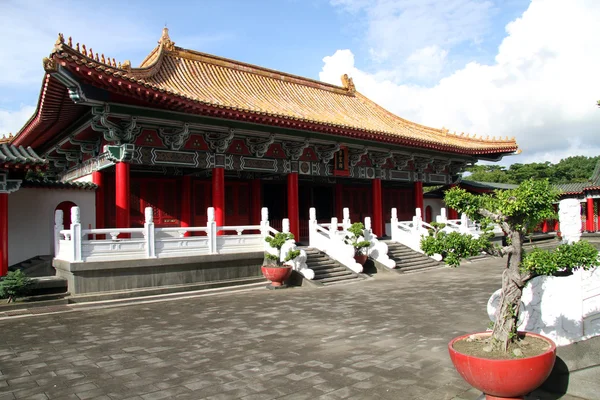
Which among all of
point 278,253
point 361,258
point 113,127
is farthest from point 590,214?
point 113,127

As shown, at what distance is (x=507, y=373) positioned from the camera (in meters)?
3.71

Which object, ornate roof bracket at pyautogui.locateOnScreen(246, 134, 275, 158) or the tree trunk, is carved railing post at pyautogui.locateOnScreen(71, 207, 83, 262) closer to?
ornate roof bracket at pyautogui.locateOnScreen(246, 134, 275, 158)

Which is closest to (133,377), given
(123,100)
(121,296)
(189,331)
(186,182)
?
(189,331)

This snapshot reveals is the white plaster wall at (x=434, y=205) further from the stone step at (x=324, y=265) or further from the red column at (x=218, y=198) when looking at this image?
the red column at (x=218, y=198)

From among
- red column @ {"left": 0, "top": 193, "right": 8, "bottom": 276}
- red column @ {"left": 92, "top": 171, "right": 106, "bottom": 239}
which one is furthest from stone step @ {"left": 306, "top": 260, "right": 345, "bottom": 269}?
red column @ {"left": 0, "top": 193, "right": 8, "bottom": 276}

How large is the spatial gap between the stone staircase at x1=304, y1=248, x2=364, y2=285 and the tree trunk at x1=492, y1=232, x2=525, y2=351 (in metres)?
8.14

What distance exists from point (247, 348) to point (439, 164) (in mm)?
17171

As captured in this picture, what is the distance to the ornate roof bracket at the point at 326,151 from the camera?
16.6 meters

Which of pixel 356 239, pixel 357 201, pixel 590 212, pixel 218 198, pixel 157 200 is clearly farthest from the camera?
pixel 590 212

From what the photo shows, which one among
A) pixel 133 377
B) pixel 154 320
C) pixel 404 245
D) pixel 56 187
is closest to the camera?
pixel 133 377

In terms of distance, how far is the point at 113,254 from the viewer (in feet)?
34.2

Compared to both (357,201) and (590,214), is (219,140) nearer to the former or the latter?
(357,201)

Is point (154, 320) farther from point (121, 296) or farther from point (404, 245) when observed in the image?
point (404, 245)

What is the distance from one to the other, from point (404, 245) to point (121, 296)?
418 inches
